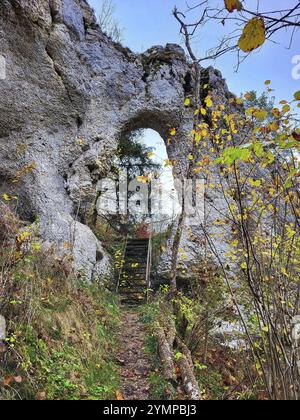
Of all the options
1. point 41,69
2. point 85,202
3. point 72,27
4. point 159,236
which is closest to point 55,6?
point 72,27

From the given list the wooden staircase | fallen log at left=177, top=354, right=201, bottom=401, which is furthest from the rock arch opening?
fallen log at left=177, top=354, right=201, bottom=401

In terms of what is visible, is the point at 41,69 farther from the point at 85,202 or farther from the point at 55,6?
the point at 85,202

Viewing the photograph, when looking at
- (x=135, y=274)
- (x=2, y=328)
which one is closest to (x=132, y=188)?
(x=135, y=274)

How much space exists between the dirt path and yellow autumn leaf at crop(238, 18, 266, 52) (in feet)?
13.7

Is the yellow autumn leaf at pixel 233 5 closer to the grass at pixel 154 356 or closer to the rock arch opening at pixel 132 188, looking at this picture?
the grass at pixel 154 356

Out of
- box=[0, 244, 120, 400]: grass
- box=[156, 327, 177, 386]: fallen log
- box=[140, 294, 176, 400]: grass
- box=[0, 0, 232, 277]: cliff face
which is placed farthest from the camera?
box=[0, 0, 232, 277]: cliff face

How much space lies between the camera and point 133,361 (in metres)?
5.30

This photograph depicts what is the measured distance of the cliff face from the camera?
26.7 ft

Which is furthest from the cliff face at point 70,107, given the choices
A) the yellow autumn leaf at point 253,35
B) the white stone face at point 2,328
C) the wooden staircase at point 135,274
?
the yellow autumn leaf at point 253,35

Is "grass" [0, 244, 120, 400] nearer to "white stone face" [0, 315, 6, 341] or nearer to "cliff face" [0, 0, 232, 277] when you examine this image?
"white stone face" [0, 315, 6, 341]

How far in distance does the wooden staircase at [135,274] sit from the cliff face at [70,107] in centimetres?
100

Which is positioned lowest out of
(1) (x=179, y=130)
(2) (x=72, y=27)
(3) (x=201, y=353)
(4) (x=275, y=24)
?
(3) (x=201, y=353)
